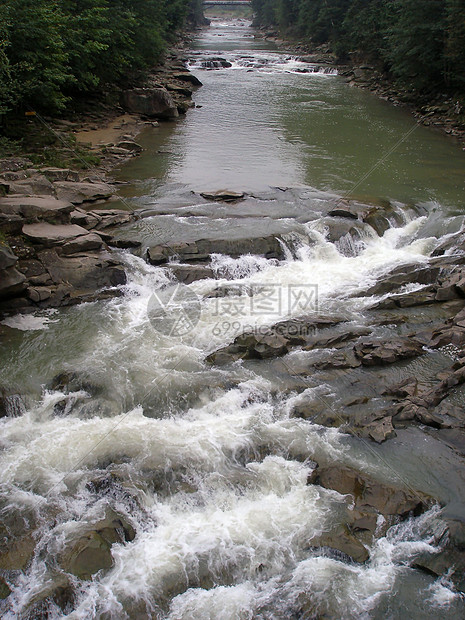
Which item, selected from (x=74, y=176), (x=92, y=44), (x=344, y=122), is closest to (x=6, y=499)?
(x=74, y=176)

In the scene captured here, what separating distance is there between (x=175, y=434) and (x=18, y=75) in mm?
15671

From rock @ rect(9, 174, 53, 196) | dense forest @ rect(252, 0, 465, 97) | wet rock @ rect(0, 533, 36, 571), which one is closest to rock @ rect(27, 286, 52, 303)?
rock @ rect(9, 174, 53, 196)

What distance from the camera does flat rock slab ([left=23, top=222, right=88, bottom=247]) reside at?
37.9 ft

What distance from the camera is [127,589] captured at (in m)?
5.72

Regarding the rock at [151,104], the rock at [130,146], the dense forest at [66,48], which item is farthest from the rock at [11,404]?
the rock at [151,104]

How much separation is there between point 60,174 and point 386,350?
10976 millimetres

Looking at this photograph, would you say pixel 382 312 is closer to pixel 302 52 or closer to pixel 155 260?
A: pixel 155 260

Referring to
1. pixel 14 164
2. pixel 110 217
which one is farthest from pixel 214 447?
pixel 14 164

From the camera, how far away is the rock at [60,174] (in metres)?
15.3

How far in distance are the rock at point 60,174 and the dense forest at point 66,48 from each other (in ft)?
9.59

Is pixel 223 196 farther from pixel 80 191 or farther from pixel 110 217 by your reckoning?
pixel 80 191

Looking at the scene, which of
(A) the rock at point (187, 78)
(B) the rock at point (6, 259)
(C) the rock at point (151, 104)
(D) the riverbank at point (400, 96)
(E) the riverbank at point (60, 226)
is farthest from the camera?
(A) the rock at point (187, 78)

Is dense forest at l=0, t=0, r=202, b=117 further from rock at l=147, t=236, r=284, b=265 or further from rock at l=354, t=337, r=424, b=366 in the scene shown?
rock at l=354, t=337, r=424, b=366

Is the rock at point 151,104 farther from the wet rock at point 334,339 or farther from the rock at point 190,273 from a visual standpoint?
the wet rock at point 334,339
